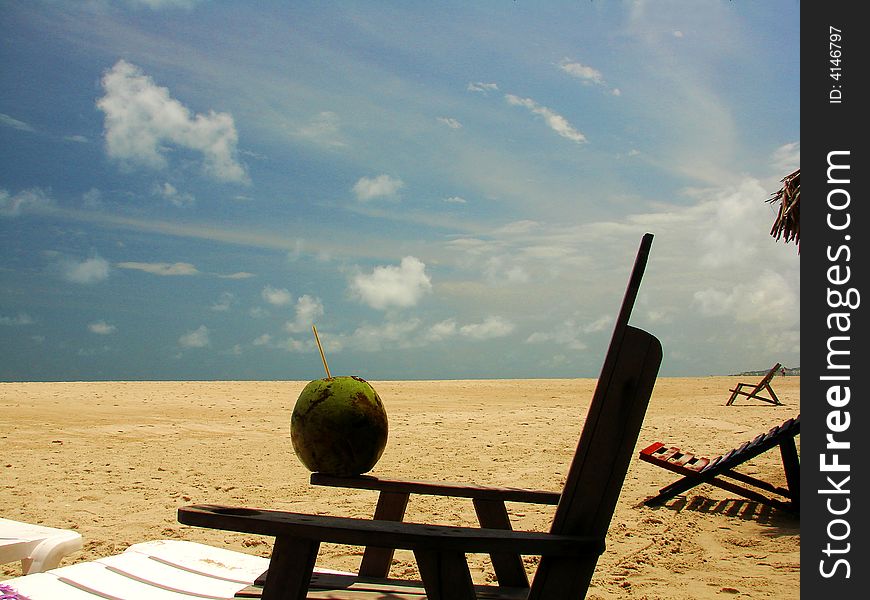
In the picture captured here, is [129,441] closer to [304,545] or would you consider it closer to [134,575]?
[134,575]

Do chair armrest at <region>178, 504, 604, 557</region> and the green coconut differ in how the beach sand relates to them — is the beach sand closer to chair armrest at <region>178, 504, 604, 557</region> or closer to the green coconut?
A: the green coconut

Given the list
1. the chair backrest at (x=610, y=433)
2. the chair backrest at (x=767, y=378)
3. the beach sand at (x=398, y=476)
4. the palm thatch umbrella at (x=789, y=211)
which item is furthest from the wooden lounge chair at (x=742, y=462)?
the chair backrest at (x=767, y=378)

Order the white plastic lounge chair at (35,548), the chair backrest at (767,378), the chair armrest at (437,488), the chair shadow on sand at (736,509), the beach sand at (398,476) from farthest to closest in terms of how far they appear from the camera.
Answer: the chair backrest at (767,378) < the chair shadow on sand at (736,509) < the beach sand at (398,476) < the white plastic lounge chair at (35,548) < the chair armrest at (437,488)

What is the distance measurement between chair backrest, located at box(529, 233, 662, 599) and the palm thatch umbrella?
6.06 meters

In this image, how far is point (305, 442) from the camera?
258 centimetres

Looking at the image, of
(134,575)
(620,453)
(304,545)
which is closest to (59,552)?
(134,575)

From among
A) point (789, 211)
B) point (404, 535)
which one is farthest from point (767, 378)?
point (404, 535)

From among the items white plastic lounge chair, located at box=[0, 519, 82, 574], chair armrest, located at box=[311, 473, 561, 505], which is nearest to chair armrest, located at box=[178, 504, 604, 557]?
chair armrest, located at box=[311, 473, 561, 505]

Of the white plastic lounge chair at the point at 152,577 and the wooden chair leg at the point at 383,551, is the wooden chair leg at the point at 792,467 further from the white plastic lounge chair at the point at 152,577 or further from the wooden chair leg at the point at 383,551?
the white plastic lounge chair at the point at 152,577

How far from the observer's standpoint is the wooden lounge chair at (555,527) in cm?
180

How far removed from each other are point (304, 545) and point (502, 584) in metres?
1.17

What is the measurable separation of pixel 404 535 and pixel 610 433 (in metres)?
0.63
